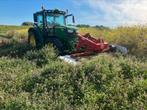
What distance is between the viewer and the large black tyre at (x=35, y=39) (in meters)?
16.5

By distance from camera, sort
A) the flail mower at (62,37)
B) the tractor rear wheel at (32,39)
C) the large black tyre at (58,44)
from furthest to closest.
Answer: the tractor rear wheel at (32,39) < the large black tyre at (58,44) < the flail mower at (62,37)

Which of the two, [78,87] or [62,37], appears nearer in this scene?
[78,87]

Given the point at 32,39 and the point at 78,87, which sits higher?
the point at 32,39

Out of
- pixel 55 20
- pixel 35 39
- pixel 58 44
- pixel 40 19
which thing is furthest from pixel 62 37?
pixel 35 39

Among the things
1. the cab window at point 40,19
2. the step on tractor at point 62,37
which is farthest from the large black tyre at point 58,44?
the cab window at point 40,19

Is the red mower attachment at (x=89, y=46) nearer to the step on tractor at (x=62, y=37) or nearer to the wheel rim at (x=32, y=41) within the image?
the step on tractor at (x=62, y=37)

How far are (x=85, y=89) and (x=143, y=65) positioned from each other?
1982 mm

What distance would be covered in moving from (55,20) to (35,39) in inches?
50.4

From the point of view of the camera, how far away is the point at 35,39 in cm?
1712

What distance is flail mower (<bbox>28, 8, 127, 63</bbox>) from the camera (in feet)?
47.8

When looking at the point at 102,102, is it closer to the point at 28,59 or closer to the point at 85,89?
the point at 85,89

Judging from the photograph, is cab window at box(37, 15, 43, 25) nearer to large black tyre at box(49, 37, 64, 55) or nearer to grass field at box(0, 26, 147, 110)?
large black tyre at box(49, 37, 64, 55)

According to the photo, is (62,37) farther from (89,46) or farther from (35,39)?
(35,39)

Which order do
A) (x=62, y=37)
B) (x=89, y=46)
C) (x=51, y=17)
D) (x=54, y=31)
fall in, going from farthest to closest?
(x=51, y=17)
(x=54, y=31)
(x=62, y=37)
(x=89, y=46)
